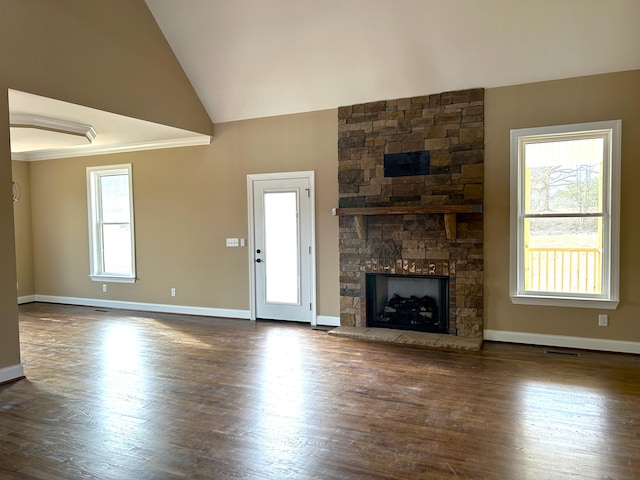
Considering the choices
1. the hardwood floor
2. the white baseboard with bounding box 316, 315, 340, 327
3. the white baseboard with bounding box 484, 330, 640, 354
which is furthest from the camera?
the white baseboard with bounding box 316, 315, 340, 327

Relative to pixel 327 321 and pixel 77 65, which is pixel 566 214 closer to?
pixel 327 321

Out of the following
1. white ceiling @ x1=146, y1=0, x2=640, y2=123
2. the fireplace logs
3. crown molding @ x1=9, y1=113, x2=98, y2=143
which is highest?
white ceiling @ x1=146, y1=0, x2=640, y2=123

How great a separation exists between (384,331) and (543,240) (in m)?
2.07

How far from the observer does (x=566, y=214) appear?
4.72m

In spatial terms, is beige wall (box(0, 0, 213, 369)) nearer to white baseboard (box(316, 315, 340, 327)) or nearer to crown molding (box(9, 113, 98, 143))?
crown molding (box(9, 113, 98, 143))

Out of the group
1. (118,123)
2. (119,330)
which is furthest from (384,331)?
(118,123)

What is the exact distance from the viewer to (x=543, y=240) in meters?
4.86

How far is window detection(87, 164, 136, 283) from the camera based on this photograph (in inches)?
287

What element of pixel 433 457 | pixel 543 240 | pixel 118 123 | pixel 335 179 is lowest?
pixel 433 457

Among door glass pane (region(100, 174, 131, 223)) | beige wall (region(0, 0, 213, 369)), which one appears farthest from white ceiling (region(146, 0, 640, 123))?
door glass pane (region(100, 174, 131, 223))

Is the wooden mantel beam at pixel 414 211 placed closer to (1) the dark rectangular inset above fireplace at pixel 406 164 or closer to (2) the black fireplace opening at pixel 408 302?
(1) the dark rectangular inset above fireplace at pixel 406 164

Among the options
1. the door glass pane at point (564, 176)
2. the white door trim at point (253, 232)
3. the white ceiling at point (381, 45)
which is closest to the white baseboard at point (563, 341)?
the door glass pane at point (564, 176)

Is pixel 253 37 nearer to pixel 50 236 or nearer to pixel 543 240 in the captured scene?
pixel 543 240

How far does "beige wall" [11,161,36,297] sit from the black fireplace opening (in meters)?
6.31
